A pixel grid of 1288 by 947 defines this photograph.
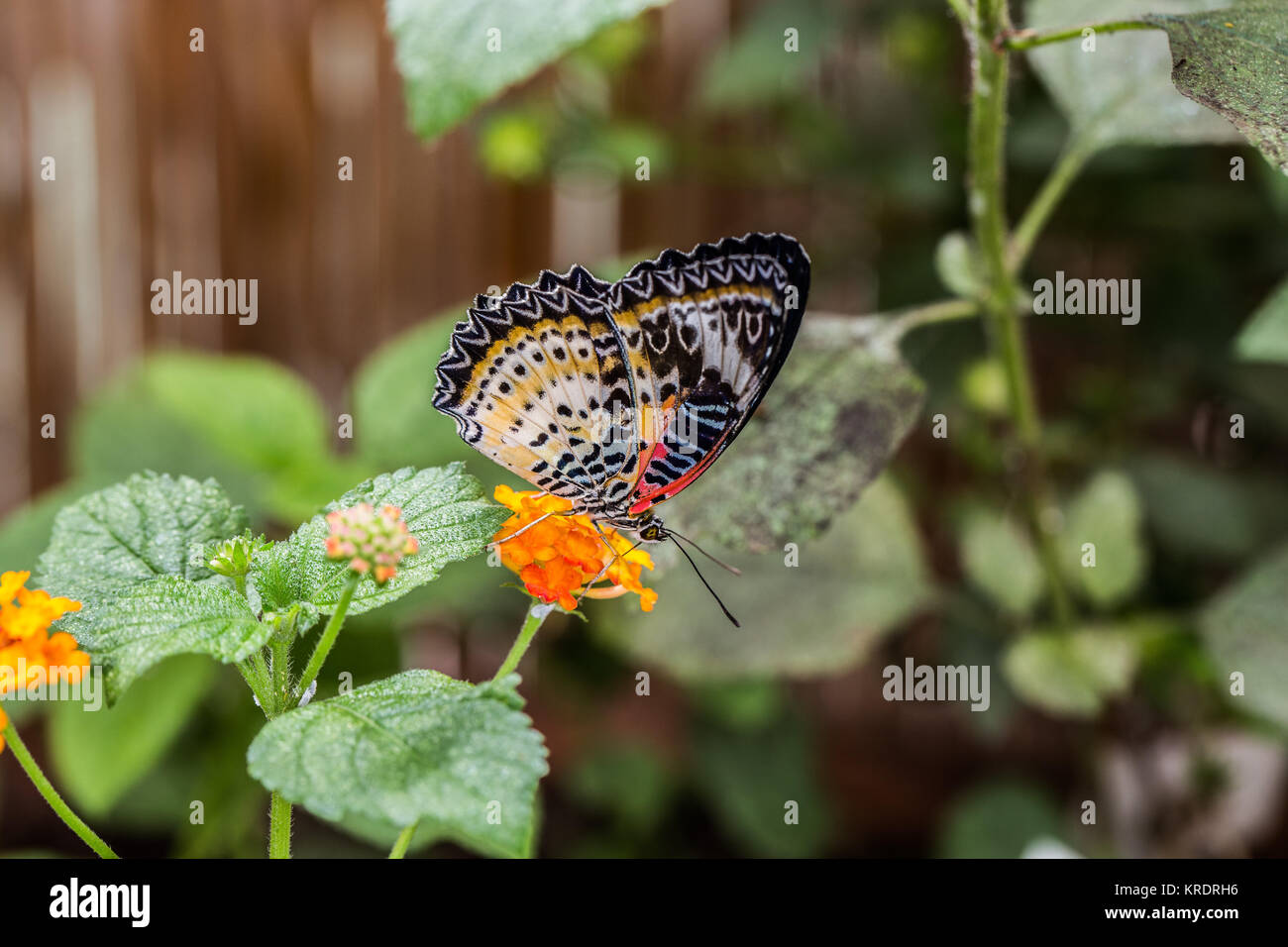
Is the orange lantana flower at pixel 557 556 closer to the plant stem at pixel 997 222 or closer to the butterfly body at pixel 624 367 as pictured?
the butterfly body at pixel 624 367

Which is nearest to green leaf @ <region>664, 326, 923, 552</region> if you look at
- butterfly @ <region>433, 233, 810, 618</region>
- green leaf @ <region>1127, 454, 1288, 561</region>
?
butterfly @ <region>433, 233, 810, 618</region>

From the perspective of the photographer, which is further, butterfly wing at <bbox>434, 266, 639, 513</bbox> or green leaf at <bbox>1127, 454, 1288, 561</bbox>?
green leaf at <bbox>1127, 454, 1288, 561</bbox>

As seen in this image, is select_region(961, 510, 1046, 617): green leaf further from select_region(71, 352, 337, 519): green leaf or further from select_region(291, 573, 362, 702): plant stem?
select_region(291, 573, 362, 702): plant stem

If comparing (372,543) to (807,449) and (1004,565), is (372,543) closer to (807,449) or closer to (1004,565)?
(807,449)

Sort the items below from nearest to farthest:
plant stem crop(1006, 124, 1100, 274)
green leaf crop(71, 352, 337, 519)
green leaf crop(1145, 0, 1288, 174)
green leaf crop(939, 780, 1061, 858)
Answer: green leaf crop(1145, 0, 1288, 174), plant stem crop(1006, 124, 1100, 274), green leaf crop(71, 352, 337, 519), green leaf crop(939, 780, 1061, 858)

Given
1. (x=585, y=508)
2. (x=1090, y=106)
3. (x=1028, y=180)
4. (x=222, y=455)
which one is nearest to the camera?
(x=585, y=508)

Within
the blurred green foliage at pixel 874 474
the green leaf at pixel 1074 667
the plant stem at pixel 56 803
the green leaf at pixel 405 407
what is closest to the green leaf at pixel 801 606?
the blurred green foliage at pixel 874 474

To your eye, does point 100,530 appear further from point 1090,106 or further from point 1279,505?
point 1279,505
